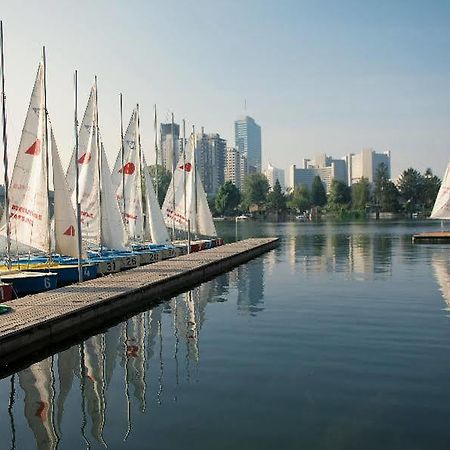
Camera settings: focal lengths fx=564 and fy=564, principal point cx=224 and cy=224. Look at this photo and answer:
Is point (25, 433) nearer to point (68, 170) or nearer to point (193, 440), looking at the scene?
point (193, 440)

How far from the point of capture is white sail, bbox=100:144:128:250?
4116 centimetres

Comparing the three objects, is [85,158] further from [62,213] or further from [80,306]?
[80,306]

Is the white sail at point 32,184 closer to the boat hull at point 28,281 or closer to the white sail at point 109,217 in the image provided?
the boat hull at point 28,281

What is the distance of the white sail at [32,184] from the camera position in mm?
30938

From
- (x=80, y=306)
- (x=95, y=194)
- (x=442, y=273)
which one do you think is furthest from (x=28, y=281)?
(x=442, y=273)

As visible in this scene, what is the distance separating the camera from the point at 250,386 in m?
15.1

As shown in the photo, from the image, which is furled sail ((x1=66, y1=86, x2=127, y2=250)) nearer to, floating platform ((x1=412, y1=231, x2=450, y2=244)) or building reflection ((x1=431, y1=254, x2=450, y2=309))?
building reflection ((x1=431, y1=254, x2=450, y2=309))

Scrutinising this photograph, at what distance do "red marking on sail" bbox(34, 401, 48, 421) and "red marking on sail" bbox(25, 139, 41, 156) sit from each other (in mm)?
19605

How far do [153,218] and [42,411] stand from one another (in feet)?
123

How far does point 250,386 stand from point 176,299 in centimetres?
1611

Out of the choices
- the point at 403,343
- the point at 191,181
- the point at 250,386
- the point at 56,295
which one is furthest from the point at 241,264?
the point at 250,386

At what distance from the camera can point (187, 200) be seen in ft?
199

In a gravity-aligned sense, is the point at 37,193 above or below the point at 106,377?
above

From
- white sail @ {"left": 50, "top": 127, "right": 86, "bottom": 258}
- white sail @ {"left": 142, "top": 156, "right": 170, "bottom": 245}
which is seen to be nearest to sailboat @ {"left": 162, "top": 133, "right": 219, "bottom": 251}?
white sail @ {"left": 142, "top": 156, "right": 170, "bottom": 245}
